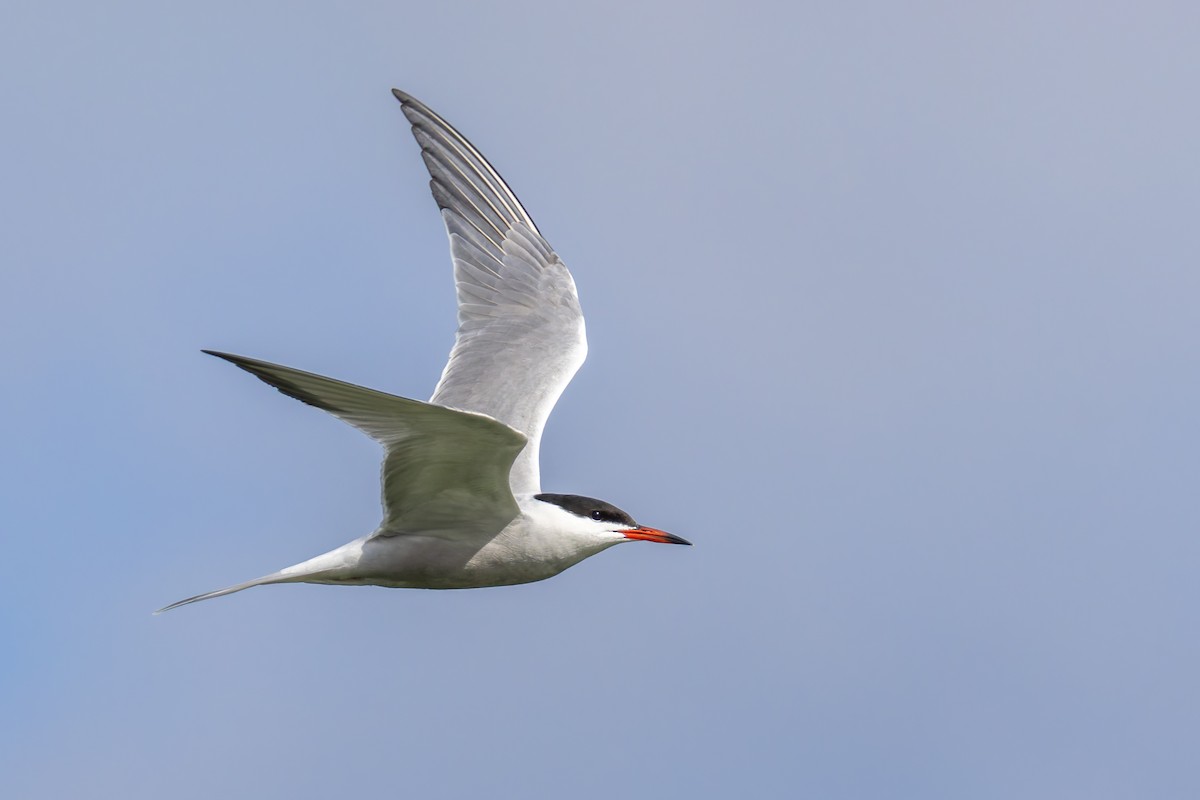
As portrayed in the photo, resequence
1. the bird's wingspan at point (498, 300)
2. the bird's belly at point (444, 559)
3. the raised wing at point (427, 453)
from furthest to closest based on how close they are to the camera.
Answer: the bird's wingspan at point (498, 300) < the bird's belly at point (444, 559) < the raised wing at point (427, 453)

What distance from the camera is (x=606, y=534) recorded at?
922 centimetres

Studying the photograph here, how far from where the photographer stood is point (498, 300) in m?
11.5

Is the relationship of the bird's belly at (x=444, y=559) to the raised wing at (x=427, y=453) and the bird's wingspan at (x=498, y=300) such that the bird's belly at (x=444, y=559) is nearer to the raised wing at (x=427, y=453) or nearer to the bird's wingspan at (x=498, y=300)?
the raised wing at (x=427, y=453)

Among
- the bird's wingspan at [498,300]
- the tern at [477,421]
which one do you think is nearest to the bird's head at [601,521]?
the tern at [477,421]

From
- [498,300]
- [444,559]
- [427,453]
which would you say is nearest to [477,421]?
[427,453]

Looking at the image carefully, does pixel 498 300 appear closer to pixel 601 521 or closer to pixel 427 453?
pixel 601 521

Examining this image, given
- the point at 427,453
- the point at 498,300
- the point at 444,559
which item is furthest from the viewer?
the point at 498,300

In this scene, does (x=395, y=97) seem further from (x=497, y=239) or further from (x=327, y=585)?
(x=327, y=585)

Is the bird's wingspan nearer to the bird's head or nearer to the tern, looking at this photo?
the tern

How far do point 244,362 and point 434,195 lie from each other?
4846mm

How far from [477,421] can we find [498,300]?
→ 11.8 feet

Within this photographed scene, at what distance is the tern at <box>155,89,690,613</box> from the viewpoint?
8227 mm

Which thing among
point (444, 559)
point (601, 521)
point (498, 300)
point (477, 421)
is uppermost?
point (498, 300)

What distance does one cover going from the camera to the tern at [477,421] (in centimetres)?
823
